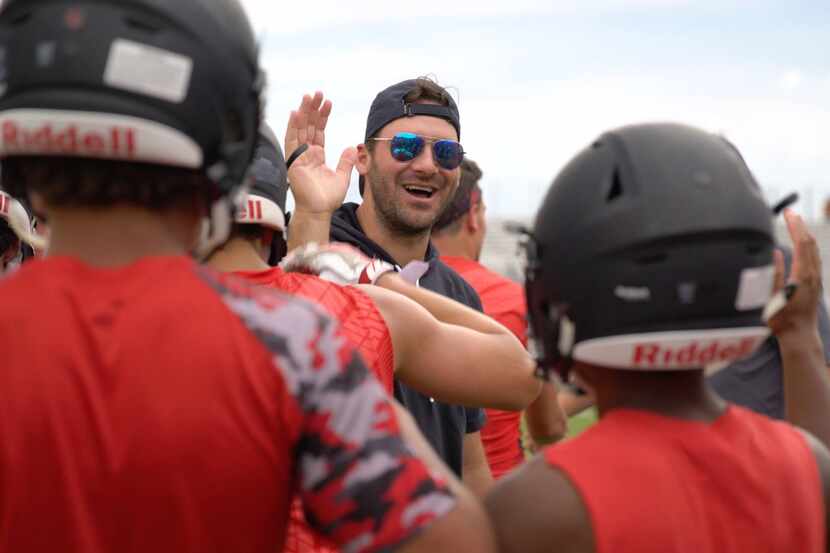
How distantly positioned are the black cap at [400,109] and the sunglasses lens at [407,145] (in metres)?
0.17

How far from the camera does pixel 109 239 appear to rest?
1.81m

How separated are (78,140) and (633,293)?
1037mm

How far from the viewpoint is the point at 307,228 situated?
351 centimetres

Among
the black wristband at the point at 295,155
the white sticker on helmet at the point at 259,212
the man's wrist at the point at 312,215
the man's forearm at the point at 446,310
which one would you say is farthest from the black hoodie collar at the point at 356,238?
the white sticker on helmet at the point at 259,212

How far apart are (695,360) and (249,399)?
87 centimetres

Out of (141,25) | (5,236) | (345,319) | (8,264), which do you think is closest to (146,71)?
(141,25)

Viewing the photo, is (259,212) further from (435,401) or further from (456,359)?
(435,401)

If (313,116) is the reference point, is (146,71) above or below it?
above

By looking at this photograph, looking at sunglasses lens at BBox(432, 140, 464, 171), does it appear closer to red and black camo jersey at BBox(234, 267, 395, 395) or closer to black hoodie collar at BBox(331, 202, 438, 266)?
black hoodie collar at BBox(331, 202, 438, 266)

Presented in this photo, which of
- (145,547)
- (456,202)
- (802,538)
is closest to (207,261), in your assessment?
(145,547)

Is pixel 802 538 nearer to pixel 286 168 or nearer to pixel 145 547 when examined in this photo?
pixel 145 547

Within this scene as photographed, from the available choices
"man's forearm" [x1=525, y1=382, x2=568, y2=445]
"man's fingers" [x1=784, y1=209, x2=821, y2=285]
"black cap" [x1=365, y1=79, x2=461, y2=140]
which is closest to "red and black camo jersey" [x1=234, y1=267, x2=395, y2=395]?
"man's fingers" [x1=784, y1=209, x2=821, y2=285]

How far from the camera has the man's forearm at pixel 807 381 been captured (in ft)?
9.02

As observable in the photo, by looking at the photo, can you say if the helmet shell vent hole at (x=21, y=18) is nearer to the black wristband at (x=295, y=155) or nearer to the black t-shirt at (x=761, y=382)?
the black wristband at (x=295, y=155)
